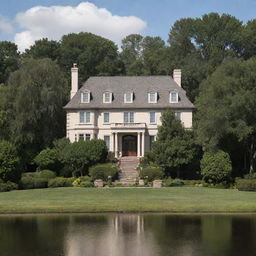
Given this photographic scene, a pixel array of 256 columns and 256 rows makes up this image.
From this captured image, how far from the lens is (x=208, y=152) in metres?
47.7

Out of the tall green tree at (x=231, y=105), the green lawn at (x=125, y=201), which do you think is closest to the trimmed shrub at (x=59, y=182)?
the green lawn at (x=125, y=201)

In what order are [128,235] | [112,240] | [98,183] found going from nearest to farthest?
1. [112,240]
2. [128,235]
3. [98,183]

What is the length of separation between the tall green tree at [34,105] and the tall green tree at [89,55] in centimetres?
2412

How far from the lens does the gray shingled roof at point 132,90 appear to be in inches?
2248

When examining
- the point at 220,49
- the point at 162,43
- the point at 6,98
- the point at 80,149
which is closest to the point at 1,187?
the point at 80,149

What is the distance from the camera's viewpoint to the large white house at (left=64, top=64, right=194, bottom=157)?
2233 inches

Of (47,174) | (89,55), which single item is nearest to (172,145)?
(47,174)

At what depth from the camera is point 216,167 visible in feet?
149

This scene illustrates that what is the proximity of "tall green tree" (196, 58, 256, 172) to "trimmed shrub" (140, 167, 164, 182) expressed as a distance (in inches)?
207

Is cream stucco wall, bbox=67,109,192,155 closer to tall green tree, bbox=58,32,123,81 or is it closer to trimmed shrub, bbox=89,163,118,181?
trimmed shrub, bbox=89,163,118,181

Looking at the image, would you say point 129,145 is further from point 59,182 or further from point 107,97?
point 59,182

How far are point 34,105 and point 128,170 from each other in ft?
43.1

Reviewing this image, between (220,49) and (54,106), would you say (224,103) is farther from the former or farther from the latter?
(220,49)

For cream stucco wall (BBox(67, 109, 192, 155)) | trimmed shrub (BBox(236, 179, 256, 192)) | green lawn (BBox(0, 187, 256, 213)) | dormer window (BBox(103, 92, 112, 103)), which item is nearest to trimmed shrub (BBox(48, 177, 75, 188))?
green lawn (BBox(0, 187, 256, 213))
